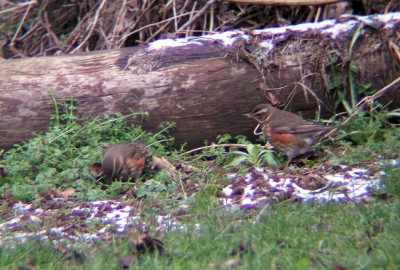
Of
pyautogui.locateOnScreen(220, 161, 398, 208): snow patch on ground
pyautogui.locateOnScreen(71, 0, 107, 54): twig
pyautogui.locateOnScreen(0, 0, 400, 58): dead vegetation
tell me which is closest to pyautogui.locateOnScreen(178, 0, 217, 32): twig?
pyautogui.locateOnScreen(0, 0, 400, 58): dead vegetation

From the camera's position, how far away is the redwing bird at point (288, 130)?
8.05 metres

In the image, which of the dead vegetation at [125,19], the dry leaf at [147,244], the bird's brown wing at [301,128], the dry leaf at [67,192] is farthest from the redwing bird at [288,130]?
the dry leaf at [147,244]

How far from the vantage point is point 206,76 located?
8430mm

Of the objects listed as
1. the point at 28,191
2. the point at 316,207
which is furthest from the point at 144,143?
the point at 316,207

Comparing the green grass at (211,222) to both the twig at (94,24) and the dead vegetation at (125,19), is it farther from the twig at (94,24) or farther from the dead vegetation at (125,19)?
the twig at (94,24)

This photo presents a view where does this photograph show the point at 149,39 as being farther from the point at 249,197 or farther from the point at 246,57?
the point at 249,197

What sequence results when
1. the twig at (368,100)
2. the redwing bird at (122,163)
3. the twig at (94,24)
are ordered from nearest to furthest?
the redwing bird at (122,163)
the twig at (368,100)
the twig at (94,24)

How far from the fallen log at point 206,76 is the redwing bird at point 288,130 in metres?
0.35

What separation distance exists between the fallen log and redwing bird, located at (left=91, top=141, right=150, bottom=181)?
712 millimetres

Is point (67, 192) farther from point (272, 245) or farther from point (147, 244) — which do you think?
point (272, 245)

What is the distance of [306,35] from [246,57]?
2.51 ft

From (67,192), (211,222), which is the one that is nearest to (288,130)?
(67,192)

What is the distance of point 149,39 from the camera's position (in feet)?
34.4

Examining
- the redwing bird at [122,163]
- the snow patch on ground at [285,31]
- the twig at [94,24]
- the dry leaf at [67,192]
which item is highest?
the snow patch on ground at [285,31]
